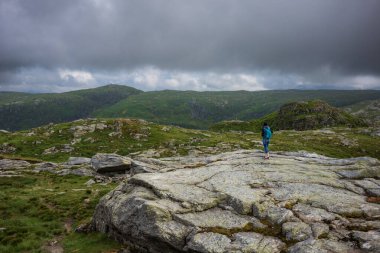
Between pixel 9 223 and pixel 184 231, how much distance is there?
26.2 m

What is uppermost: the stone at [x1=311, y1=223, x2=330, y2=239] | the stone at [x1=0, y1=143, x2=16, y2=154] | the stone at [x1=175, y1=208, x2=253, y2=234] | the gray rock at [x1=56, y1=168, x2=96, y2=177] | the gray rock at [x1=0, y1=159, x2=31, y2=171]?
the stone at [x1=311, y1=223, x2=330, y2=239]

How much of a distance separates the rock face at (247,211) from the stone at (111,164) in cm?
2964

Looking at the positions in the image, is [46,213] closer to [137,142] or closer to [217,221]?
[217,221]

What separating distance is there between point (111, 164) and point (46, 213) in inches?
918

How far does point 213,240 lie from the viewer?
20969 millimetres

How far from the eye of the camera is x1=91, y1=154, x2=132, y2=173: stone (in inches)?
2452

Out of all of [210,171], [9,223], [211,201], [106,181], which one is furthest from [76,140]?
[211,201]

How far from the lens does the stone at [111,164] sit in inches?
2452

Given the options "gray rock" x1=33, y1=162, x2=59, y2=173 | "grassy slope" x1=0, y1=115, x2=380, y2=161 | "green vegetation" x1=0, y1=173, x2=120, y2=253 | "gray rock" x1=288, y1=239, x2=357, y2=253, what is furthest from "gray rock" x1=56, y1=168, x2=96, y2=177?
"gray rock" x1=288, y1=239, x2=357, y2=253

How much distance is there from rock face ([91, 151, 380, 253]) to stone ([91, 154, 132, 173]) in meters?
29.6

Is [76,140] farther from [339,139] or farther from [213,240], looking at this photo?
[339,139]

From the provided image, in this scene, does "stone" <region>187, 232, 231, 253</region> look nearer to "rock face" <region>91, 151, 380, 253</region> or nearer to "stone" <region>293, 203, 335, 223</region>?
"rock face" <region>91, 151, 380, 253</region>

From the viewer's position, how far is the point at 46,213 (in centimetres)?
3972

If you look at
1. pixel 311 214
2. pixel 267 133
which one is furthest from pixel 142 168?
pixel 311 214
